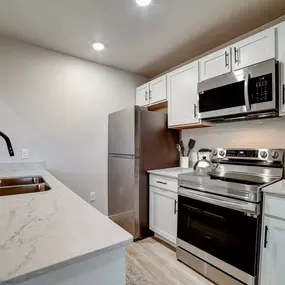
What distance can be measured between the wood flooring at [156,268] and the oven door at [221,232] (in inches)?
7.3

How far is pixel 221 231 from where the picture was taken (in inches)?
64.4

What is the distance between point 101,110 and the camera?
2.98m

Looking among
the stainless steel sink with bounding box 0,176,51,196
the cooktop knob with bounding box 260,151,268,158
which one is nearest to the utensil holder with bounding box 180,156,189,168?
the cooktop knob with bounding box 260,151,268,158

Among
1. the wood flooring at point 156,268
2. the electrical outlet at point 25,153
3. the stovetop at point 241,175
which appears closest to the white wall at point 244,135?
the stovetop at point 241,175

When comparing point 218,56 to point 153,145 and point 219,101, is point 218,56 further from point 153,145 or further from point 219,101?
point 153,145

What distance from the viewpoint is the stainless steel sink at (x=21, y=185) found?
1634 millimetres

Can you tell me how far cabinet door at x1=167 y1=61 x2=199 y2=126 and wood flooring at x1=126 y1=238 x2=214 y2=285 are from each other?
147 centimetres

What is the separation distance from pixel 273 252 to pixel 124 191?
1.68 m

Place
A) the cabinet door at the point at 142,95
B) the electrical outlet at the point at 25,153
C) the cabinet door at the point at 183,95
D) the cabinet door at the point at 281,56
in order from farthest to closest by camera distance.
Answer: the cabinet door at the point at 142,95 < the electrical outlet at the point at 25,153 < the cabinet door at the point at 183,95 < the cabinet door at the point at 281,56

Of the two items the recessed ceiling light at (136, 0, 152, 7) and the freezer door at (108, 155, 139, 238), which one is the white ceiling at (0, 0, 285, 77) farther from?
the freezer door at (108, 155, 139, 238)

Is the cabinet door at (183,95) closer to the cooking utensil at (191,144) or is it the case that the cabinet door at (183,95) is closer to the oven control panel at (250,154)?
the cooking utensil at (191,144)

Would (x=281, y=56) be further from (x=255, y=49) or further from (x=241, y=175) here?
(x=241, y=175)

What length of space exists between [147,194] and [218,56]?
174 cm

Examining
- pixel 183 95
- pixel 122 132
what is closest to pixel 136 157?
pixel 122 132
